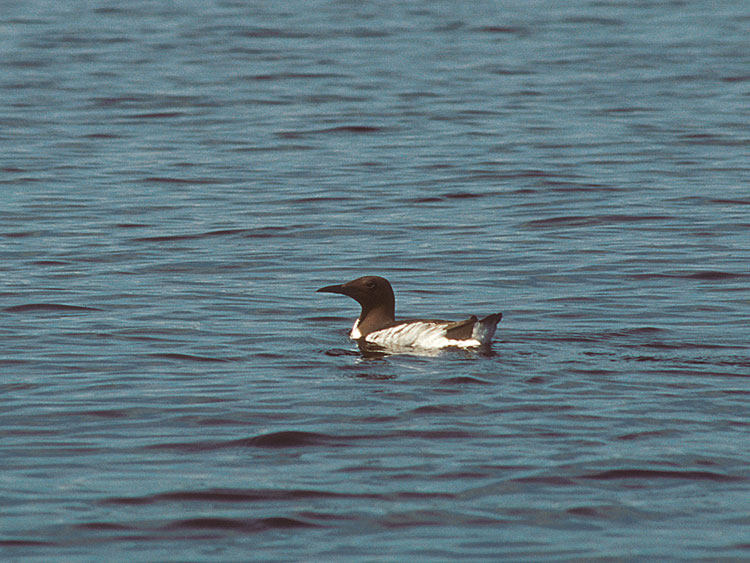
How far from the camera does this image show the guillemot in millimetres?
12578

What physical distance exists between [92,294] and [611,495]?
7.90m

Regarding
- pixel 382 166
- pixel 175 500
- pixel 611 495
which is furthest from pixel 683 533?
pixel 382 166

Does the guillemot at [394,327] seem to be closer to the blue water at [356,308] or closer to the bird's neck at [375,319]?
the bird's neck at [375,319]

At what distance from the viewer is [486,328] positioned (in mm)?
12578

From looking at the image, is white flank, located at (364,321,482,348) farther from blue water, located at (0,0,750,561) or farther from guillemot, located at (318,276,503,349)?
blue water, located at (0,0,750,561)

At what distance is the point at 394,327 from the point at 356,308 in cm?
230

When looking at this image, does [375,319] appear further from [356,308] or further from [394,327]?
[356,308]

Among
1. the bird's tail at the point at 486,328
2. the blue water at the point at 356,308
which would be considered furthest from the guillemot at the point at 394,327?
the blue water at the point at 356,308

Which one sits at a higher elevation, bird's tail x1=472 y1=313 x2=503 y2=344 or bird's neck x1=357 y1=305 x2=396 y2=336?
bird's tail x1=472 y1=313 x2=503 y2=344

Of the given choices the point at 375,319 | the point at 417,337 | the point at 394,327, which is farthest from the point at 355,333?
the point at 417,337

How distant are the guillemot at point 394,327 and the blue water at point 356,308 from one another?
0.68 feet

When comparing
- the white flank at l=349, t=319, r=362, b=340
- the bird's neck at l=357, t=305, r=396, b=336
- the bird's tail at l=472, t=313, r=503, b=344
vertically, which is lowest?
the white flank at l=349, t=319, r=362, b=340

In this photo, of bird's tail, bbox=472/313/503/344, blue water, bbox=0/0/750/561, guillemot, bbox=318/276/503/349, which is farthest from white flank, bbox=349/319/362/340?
bird's tail, bbox=472/313/503/344

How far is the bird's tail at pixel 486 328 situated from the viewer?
12.5 m
